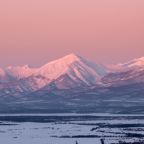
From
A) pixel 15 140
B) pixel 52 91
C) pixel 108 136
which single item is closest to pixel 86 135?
pixel 108 136

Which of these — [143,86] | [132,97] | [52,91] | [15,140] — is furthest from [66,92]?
[15,140]

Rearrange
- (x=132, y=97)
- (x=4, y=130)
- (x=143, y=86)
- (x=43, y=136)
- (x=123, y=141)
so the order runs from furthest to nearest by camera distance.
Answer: (x=143, y=86) → (x=132, y=97) → (x=4, y=130) → (x=43, y=136) → (x=123, y=141)

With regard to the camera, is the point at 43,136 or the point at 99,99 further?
the point at 99,99

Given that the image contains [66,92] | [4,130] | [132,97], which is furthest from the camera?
[66,92]

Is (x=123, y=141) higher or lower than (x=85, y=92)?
lower

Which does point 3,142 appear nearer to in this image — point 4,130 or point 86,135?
point 86,135

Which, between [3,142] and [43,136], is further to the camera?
[43,136]

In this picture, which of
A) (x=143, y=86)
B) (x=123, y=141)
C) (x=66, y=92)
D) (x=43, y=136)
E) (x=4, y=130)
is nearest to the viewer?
(x=123, y=141)

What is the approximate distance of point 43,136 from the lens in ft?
207

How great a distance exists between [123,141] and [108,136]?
18.3 ft

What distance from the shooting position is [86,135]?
6384 centimetres

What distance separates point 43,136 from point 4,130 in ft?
30.7

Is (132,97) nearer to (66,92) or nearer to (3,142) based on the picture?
(66,92)

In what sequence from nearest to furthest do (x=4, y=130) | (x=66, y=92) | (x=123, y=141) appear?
(x=123, y=141) → (x=4, y=130) → (x=66, y=92)
